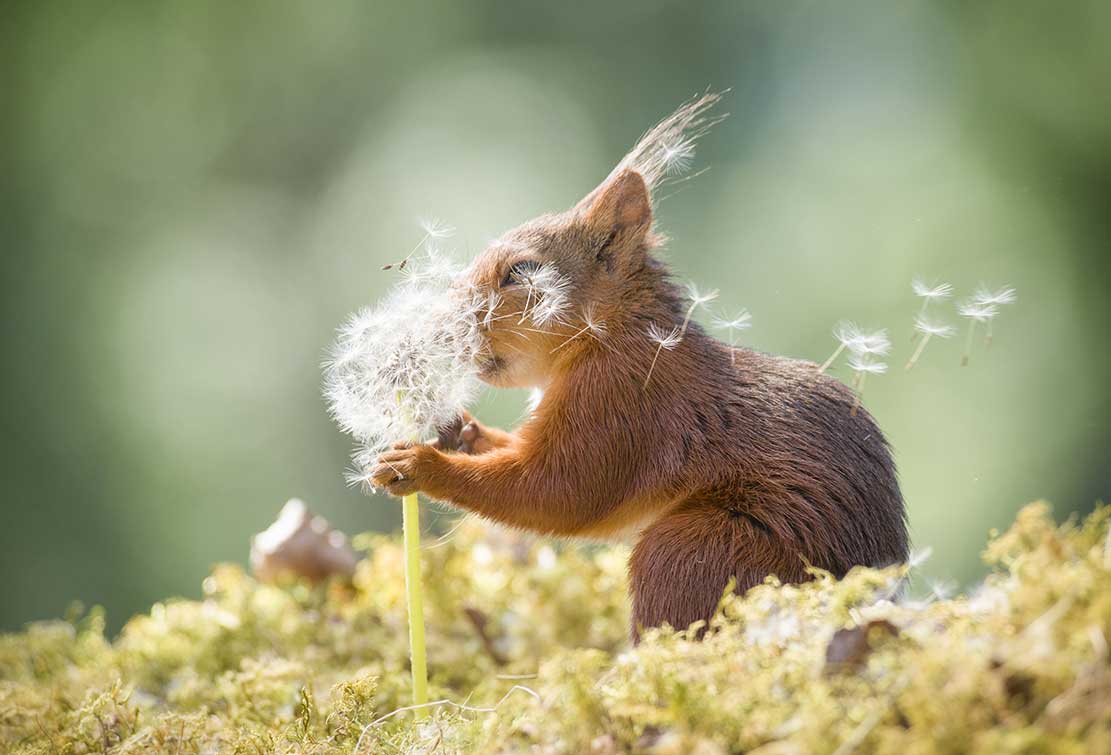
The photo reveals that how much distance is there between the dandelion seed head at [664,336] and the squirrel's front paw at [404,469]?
0.47 meters

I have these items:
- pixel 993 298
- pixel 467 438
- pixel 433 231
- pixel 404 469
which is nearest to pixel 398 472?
pixel 404 469

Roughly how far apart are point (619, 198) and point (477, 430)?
57cm

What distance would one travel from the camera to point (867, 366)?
1646 millimetres

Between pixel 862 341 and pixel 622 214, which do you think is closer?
pixel 862 341

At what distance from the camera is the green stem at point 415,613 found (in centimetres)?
156

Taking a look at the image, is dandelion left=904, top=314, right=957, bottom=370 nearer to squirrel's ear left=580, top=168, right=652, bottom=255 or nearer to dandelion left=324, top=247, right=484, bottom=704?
squirrel's ear left=580, top=168, right=652, bottom=255

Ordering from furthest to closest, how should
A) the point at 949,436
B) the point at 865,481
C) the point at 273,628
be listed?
the point at 949,436 → the point at 273,628 → the point at 865,481

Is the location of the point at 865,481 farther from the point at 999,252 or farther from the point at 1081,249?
the point at 1081,249

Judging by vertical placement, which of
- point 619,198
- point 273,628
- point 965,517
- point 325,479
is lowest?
point 273,628

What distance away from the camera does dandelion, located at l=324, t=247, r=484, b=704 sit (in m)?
1.77

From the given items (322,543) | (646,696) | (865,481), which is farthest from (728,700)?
(322,543)

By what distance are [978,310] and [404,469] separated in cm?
99

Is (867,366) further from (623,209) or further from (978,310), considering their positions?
(623,209)

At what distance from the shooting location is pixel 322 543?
2703mm
